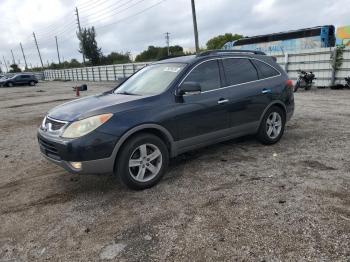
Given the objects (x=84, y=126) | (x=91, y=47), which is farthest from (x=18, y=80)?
(x=84, y=126)

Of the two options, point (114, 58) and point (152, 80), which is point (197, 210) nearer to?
point (152, 80)

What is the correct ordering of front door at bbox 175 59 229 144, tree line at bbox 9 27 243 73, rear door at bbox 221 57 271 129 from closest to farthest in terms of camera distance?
front door at bbox 175 59 229 144, rear door at bbox 221 57 271 129, tree line at bbox 9 27 243 73

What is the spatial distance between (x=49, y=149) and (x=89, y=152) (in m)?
0.71

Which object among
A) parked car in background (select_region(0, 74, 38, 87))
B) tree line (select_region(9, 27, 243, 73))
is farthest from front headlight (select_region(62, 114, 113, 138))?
tree line (select_region(9, 27, 243, 73))

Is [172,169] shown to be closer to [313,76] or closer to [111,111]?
[111,111]

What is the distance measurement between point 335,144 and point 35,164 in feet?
17.7

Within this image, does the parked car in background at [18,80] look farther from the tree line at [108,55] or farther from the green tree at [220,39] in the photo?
the green tree at [220,39]

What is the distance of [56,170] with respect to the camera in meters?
5.15

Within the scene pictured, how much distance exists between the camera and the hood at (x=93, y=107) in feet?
13.0

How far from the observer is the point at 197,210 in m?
3.59

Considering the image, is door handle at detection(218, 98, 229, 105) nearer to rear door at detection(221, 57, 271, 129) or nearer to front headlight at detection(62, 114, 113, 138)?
rear door at detection(221, 57, 271, 129)

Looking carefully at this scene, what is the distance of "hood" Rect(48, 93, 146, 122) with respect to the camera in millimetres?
3977

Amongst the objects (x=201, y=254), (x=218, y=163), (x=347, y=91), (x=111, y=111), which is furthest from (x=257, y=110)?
(x=347, y=91)

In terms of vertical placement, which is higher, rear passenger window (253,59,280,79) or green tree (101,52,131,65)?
green tree (101,52,131,65)
